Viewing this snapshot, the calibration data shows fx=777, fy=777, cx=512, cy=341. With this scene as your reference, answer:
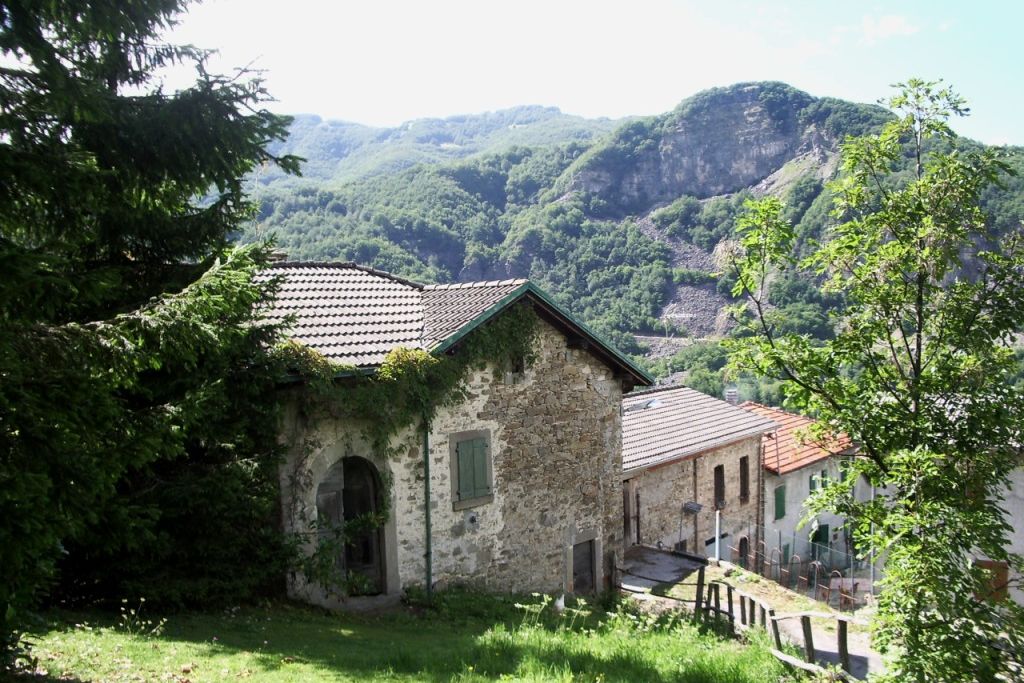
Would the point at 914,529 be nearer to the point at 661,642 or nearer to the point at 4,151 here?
the point at 661,642

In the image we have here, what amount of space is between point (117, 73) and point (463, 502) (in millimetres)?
7603

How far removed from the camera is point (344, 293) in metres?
12.9

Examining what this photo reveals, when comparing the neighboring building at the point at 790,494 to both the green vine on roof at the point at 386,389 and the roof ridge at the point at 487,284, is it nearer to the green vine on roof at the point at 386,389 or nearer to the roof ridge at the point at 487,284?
the roof ridge at the point at 487,284

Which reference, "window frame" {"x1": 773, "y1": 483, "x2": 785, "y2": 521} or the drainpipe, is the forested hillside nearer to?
"window frame" {"x1": 773, "y1": 483, "x2": 785, "y2": 521}

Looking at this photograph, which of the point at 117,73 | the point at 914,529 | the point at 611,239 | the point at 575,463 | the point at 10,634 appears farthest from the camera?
the point at 611,239

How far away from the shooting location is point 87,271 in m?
6.29

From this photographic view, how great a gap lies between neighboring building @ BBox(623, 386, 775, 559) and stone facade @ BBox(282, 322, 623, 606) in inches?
180

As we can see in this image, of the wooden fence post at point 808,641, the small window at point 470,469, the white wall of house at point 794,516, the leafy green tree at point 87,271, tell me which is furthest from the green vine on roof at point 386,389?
the white wall of house at point 794,516

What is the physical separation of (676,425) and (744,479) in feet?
10.9

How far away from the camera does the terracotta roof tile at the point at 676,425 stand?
20312 mm

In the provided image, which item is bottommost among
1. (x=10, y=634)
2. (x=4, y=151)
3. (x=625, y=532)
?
(x=625, y=532)

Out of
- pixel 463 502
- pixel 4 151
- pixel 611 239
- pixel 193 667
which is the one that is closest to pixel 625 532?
pixel 463 502

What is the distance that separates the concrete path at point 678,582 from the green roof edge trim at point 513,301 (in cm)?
441

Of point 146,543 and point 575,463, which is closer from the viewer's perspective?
point 146,543
